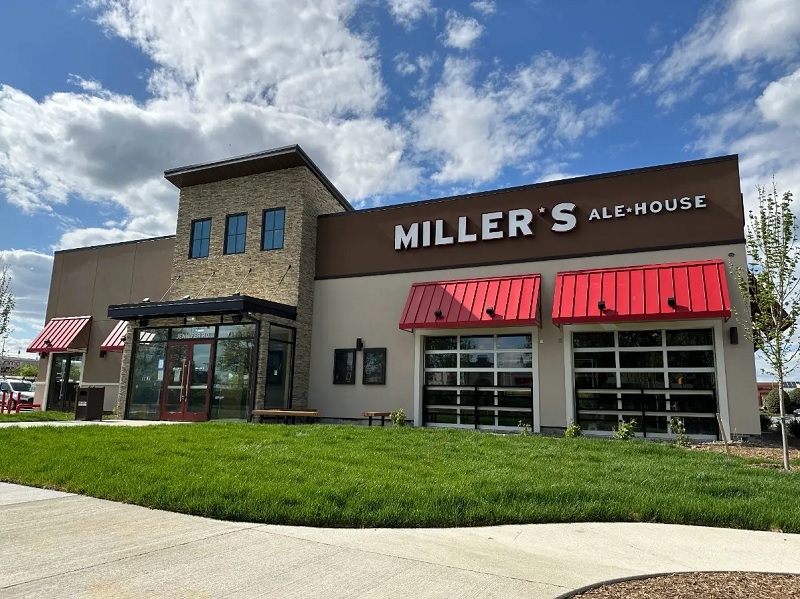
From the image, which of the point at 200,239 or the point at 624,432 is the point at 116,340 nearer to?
the point at 200,239

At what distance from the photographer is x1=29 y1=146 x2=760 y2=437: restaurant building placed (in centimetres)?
1407

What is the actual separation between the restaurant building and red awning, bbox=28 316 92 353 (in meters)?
2.23

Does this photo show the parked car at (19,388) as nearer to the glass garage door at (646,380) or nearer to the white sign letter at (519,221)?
the white sign letter at (519,221)

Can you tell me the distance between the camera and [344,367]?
1817 centimetres

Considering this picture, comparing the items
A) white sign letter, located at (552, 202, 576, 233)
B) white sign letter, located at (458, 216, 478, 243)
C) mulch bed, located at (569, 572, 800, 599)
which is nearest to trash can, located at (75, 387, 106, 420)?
white sign letter, located at (458, 216, 478, 243)

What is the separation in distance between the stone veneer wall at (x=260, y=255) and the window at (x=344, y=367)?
3.43 feet

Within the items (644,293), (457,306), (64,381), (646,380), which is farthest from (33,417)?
(644,293)

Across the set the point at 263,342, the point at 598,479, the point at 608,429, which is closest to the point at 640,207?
the point at 608,429

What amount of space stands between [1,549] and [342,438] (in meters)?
7.13

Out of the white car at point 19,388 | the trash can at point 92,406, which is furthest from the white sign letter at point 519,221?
the white car at point 19,388

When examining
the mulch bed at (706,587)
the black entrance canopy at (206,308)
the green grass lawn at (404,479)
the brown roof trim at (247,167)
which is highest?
the brown roof trim at (247,167)

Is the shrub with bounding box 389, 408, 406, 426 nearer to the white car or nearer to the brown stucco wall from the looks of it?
the brown stucco wall

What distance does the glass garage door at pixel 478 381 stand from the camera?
616 inches

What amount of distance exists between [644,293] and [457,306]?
4.84m
